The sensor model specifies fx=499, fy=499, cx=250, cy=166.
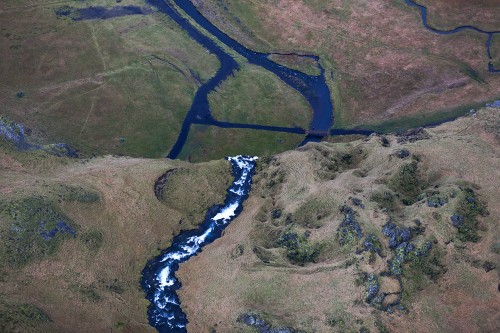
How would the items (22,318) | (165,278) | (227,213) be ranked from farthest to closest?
(227,213), (165,278), (22,318)

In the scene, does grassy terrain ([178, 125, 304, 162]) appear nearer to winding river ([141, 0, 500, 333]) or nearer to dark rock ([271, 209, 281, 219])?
winding river ([141, 0, 500, 333])

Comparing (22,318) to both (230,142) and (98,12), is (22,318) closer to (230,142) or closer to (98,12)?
(230,142)

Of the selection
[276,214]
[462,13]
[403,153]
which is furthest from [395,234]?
[462,13]

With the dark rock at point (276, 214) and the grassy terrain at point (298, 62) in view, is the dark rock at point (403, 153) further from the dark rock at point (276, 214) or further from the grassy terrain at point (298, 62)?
the grassy terrain at point (298, 62)

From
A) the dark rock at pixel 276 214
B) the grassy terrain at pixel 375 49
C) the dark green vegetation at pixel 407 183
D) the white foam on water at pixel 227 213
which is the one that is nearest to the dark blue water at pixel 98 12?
the grassy terrain at pixel 375 49

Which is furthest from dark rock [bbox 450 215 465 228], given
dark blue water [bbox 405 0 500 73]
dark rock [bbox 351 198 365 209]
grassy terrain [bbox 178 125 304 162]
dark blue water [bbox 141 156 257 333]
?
dark blue water [bbox 405 0 500 73]

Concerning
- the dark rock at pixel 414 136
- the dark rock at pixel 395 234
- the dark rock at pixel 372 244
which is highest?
the dark rock at pixel 414 136
